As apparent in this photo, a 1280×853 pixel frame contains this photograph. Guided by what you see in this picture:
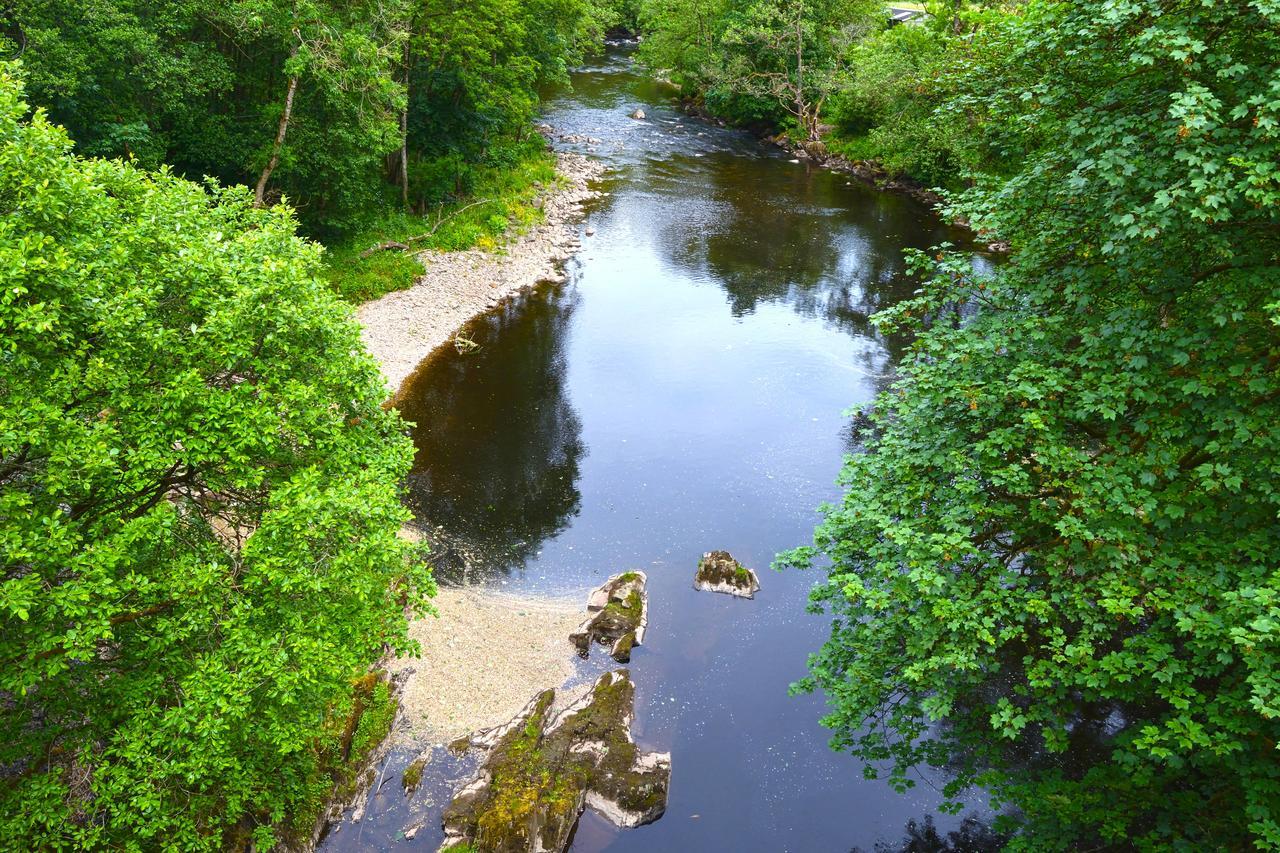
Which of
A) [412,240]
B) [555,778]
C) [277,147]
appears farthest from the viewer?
[412,240]

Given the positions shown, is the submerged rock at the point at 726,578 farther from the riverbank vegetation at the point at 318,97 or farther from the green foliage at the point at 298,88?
the riverbank vegetation at the point at 318,97

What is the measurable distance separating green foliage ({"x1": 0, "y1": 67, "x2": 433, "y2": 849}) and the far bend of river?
4.93 m

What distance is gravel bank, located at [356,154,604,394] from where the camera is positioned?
30.8 metres

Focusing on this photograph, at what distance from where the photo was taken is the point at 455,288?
35844mm

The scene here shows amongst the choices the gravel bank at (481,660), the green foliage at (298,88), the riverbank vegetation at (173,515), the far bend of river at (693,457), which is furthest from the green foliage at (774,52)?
the riverbank vegetation at (173,515)

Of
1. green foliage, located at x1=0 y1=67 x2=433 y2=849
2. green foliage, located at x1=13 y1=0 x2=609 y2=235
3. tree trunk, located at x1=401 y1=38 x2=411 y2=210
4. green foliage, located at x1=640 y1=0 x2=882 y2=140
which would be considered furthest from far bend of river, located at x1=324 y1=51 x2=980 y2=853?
green foliage, located at x1=640 y1=0 x2=882 y2=140

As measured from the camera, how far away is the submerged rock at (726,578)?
824 inches

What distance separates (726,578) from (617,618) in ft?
11.1

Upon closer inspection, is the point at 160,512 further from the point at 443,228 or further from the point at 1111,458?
the point at 443,228

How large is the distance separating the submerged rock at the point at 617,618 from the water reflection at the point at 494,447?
285 centimetres

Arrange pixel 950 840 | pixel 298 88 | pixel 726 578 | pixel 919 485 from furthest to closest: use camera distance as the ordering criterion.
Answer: pixel 298 88
pixel 726 578
pixel 950 840
pixel 919 485

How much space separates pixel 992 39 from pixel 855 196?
3789 centimetres

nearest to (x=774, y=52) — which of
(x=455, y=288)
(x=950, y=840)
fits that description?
(x=455, y=288)

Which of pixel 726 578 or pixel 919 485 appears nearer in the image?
pixel 919 485
